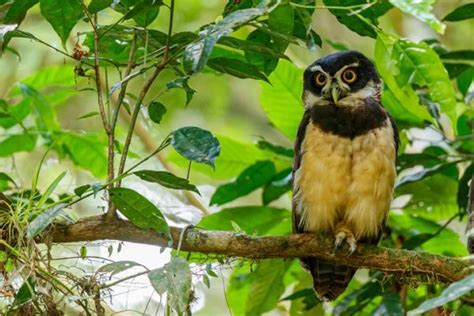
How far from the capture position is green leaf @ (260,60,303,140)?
3.49 meters

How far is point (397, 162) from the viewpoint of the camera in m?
3.41

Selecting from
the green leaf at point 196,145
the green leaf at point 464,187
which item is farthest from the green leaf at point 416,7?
the green leaf at point 464,187

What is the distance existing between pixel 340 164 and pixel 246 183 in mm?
482

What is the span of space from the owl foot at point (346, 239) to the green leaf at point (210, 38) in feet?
3.68

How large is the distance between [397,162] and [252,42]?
129 cm

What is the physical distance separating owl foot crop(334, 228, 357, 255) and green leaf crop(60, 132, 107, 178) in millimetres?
1056

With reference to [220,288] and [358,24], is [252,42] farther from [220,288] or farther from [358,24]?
[220,288]

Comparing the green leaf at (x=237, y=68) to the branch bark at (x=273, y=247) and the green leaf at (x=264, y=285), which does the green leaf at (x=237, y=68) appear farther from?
the green leaf at (x=264, y=285)

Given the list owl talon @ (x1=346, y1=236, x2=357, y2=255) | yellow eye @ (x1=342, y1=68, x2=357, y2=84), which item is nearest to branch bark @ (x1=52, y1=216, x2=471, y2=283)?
owl talon @ (x1=346, y1=236, x2=357, y2=255)

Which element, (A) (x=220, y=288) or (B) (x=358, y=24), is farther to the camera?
(A) (x=220, y=288)

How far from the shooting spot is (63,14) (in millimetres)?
2303

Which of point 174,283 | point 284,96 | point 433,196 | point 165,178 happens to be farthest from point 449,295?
point 433,196

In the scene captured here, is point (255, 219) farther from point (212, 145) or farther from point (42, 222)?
point (42, 222)

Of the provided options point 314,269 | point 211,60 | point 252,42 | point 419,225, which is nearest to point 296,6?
point 252,42
